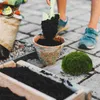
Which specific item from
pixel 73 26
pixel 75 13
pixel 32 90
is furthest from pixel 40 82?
pixel 75 13

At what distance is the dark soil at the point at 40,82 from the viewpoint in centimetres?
180

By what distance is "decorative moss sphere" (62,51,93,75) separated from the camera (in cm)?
238

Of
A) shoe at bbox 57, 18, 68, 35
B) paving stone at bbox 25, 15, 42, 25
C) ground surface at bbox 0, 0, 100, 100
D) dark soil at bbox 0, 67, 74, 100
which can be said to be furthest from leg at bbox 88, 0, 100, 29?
dark soil at bbox 0, 67, 74, 100

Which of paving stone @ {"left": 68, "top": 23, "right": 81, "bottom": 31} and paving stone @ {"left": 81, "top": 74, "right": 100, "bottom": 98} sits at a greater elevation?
paving stone @ {"left": 68, "top": 23, "right": 81, "bottom": 31}

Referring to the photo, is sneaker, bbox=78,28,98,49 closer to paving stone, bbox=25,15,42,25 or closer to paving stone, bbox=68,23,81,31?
paving stone, bbox=68,23,81,31

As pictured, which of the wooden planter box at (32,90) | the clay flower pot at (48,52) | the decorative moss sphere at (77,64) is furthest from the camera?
the clay flower pot at (48,52)

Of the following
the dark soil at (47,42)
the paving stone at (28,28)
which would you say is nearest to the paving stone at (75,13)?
the paving stone at (28,28)

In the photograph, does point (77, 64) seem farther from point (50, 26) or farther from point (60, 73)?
point (50, 26)

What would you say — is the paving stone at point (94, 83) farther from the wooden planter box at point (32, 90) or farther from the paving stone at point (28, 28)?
the paving stone at point (28, 28)

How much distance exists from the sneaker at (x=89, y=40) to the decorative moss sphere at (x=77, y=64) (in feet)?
1.86

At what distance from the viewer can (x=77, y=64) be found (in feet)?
7.79

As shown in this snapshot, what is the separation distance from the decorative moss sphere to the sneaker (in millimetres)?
568

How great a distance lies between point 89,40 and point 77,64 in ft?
2.35

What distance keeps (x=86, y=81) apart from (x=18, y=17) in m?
0.90
